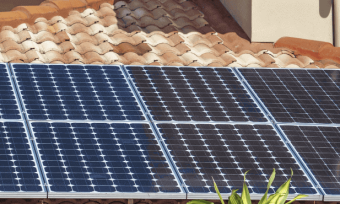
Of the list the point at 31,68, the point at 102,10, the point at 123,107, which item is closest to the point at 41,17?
the point at 102,10

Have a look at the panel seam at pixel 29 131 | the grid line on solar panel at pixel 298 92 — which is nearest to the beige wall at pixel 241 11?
the grid line on solar panel at pixel 298 92

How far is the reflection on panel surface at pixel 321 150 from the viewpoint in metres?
9.17

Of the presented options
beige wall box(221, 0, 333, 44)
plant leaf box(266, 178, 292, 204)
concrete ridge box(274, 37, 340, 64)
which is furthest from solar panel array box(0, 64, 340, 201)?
beige wall box(221, 0, 333, 44)

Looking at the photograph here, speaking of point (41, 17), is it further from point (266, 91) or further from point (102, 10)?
point (266, 91)

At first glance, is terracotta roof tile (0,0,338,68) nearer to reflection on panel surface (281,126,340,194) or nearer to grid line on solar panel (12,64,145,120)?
grid line on solar panel (12,64,145,120)

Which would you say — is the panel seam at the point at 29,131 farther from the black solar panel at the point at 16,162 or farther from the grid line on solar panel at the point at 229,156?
the grid line on solar panel at the point at 229,156

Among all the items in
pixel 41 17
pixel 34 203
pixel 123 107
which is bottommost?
pixel 34 203

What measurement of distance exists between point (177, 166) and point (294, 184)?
190 centimetres

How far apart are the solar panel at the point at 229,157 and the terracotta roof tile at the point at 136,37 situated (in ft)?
14.6

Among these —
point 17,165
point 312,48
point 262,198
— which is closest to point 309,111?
point 262,198

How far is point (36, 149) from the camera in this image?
8.98m

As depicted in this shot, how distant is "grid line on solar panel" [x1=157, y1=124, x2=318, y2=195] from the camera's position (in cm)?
891

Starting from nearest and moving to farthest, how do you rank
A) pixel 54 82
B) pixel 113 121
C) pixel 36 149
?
pixel 36 149 < pixel 113 121 < pixel 54 82

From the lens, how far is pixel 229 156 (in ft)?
30.9
